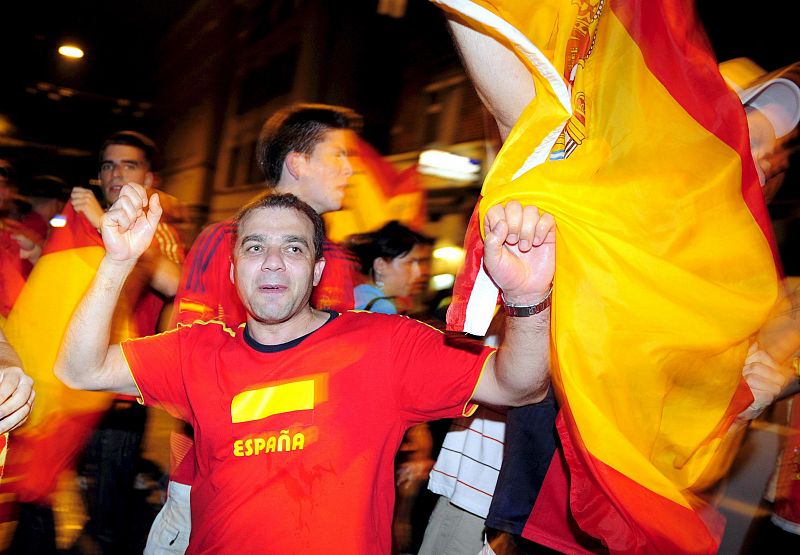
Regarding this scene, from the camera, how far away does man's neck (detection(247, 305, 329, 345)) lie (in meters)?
2.52

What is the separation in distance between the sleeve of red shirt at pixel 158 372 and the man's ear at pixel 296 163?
119 cm

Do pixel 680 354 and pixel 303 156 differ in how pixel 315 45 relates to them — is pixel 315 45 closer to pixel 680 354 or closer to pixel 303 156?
pixel 303 156

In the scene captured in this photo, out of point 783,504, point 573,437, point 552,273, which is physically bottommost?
point 783,504

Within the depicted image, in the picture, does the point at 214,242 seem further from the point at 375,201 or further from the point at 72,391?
the point at 375,201

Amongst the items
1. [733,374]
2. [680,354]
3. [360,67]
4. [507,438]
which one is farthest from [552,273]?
[360,67]

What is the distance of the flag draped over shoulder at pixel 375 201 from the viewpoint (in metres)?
4.99

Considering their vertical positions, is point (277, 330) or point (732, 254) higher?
point (732, 254)

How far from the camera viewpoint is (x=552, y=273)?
73.9 inches

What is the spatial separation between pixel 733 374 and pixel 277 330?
1.51m

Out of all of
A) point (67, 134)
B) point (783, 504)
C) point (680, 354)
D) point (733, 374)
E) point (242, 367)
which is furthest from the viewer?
point (67, 134)

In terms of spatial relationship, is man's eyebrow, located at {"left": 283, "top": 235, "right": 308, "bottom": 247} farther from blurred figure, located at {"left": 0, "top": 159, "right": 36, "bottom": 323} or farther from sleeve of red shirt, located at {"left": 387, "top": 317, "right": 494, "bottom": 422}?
blurred figure, located at {"left": 0, "top": 159, "right": 36, "bottom": 323}

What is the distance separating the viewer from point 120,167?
427 centimetres

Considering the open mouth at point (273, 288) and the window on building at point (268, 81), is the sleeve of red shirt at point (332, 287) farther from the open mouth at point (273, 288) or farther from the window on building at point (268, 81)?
the window on building at point (268, 81)

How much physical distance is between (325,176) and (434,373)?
1.44 meters
